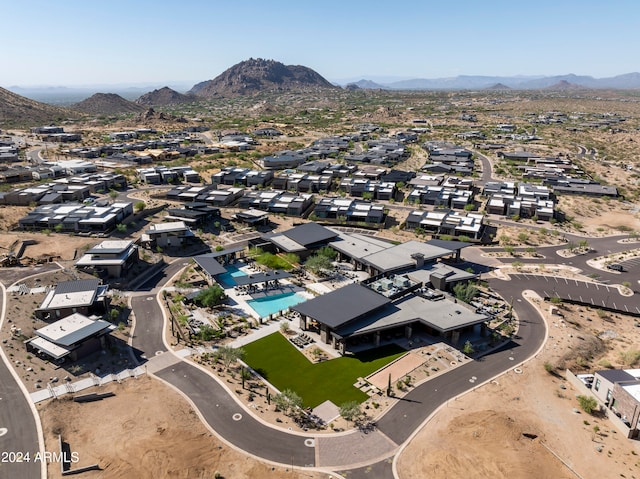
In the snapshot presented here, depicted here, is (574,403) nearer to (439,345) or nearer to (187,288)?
(439,345)

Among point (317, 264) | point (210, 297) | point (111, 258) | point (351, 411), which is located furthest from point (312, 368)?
point (111, 258)

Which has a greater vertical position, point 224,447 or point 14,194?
point 14,194

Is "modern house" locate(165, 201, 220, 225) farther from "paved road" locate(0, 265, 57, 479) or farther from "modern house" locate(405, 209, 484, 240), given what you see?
"paved road" locate(0, 265, 57, 479)

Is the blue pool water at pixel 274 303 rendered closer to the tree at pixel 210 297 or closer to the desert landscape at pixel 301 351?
the desert landscape at pixel 301 351

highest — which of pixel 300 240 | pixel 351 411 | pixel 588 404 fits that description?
pixel 300 240

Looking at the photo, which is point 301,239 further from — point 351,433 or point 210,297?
point 351,433

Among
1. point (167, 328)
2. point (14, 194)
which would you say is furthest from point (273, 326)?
point (14, 194)

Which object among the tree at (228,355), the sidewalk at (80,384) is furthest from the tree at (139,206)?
the tree at (228,355)
